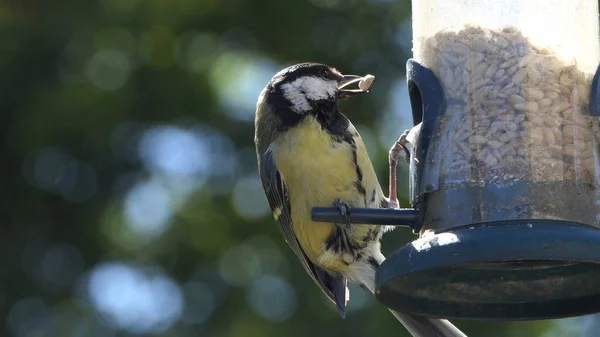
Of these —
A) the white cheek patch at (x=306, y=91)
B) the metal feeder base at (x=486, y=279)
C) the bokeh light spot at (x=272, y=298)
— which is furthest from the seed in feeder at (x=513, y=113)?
the bokeh light spot at (x=272, y=298)

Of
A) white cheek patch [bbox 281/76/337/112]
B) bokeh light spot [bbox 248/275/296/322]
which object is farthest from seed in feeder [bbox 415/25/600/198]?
bokeh light spot [bbox 248/275/296/322]

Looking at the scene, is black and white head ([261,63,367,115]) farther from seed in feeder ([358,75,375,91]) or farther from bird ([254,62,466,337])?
seed in feeder ([358,75,375,91])

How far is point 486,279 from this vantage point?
171 inches

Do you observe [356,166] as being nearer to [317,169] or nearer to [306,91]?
[317,169]

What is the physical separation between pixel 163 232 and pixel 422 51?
13.2 ft

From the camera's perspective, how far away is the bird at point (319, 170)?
17.4 feet

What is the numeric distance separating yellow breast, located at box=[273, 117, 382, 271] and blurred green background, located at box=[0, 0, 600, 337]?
98.3 inches

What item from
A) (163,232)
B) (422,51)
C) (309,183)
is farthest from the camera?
(163,232)

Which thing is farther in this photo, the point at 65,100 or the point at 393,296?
the point at 65,100

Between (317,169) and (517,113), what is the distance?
137 centimetres

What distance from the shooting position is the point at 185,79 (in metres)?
8.46

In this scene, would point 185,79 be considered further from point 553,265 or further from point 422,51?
point 553,265

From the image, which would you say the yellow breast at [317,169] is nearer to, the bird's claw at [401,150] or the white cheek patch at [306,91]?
the white cheek patch at [306,91]

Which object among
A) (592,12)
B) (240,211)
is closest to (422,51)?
(592,12)
